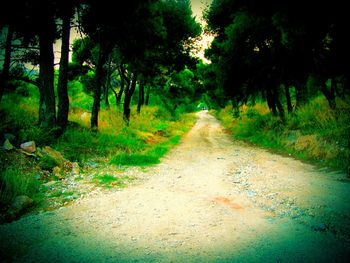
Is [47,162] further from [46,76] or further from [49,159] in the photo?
[46,76]

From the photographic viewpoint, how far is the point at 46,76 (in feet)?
31.1

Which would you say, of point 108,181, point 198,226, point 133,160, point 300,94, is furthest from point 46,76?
point 300,94

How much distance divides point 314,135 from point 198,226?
843 centimetres

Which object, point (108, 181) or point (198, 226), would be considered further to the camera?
point (108, 181)

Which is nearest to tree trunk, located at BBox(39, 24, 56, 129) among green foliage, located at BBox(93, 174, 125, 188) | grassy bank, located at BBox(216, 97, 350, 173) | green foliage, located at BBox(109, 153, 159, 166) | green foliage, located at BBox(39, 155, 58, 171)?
green foliage, located at BBox(39, 155, 58, 171)

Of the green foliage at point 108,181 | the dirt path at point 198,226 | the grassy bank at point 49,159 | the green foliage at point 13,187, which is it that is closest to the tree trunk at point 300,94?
the grassy bank at point 49,159

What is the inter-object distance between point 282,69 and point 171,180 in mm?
11757

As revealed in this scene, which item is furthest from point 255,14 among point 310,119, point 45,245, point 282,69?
point 45,245

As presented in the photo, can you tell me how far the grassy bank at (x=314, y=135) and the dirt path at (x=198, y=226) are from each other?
211 cm

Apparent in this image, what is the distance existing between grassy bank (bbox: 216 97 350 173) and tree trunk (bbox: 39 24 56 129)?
1048 centimetres

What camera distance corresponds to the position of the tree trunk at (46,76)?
9191 mm

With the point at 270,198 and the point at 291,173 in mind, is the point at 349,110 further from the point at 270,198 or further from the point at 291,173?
the point at 270,198

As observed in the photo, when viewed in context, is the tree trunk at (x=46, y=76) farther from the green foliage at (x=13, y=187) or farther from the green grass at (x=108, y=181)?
the green foliage at (x=13, y=187)

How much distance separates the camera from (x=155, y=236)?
3285mm
